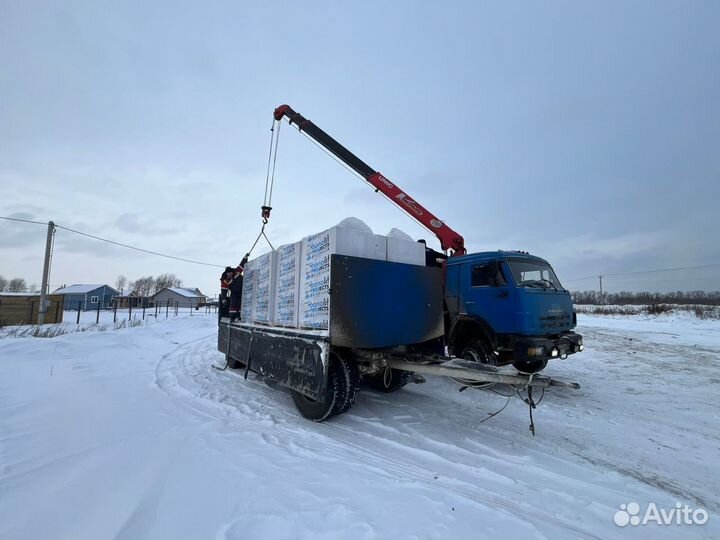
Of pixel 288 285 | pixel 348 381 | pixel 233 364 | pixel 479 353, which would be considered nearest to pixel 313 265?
pixel 288 285

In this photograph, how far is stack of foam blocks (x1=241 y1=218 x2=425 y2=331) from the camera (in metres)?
4.16

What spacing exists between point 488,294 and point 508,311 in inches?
20.7

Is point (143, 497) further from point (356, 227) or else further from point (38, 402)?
point (356, 227)

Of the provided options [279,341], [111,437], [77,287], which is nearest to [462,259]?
[279,341]

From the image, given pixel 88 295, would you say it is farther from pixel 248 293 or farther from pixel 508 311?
pixel 508 311

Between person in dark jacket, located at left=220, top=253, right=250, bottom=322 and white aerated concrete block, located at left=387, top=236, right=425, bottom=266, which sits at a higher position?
white aerated concrete block, located at left=387, top=236, right=425, bottom=266

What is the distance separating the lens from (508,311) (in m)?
5.90

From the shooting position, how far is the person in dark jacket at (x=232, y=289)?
7.79 meters

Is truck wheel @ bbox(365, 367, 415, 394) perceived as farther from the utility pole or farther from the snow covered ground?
the utility pole

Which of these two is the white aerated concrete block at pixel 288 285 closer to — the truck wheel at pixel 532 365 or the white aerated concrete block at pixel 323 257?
the white aerated concrete block at pixel 323 257

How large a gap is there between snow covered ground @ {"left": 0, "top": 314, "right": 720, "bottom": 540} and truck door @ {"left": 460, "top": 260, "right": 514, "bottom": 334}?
1362mm

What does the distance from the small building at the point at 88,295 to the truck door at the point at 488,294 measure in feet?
161

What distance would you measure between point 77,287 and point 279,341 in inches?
2258

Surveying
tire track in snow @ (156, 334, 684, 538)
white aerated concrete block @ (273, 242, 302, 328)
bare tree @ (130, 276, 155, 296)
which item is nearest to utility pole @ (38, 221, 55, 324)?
tire track in snow @ (156, 334, 684, 538)
